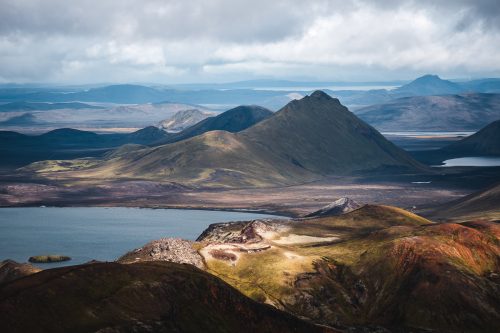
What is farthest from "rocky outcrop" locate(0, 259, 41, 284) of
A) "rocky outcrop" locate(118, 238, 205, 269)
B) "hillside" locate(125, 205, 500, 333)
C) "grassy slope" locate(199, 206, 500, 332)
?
"grassy slope" locate(199, 206, 500, 332)

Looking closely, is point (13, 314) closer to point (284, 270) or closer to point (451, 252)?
point (284, 270)

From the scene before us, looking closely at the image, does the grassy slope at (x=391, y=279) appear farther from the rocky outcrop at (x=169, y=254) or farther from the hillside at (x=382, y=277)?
the rocky outcrop at (x=169, y=254)

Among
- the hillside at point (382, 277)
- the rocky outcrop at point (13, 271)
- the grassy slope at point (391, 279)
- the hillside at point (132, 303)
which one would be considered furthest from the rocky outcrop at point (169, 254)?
the hillside at point (132, 303)

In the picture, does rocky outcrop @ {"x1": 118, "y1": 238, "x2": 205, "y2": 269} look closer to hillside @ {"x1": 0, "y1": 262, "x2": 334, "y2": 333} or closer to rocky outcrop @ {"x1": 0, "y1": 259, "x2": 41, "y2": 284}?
rocky outcrop @ {"x1": 0, "y1": 259, "x2": 41, "y2": 284}

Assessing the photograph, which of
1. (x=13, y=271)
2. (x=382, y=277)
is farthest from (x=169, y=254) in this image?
(x=382, y=277)

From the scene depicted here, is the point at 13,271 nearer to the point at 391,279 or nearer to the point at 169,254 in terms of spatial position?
the point at 169,254
